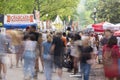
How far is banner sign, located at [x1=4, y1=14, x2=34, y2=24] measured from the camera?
36875mm

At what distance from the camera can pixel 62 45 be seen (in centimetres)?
1285

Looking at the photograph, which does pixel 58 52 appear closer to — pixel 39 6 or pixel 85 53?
pixel 85 53

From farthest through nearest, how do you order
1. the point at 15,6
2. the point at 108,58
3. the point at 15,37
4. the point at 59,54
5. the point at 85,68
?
the point at 15,6, the point at 15,37, the point at 59,54, the point at 85,68, the point at 108,58

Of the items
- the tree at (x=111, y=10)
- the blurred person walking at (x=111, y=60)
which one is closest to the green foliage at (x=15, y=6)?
the tree at (x=111, y=10)

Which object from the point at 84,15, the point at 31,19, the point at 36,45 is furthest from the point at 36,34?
the point at 84,15

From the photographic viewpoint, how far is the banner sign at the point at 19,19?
121ft

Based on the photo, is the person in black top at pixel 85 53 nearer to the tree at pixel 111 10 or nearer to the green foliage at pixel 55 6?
the tree at pixel 111 10

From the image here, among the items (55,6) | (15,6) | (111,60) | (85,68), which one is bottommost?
(85,68)

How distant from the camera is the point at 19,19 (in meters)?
37.5

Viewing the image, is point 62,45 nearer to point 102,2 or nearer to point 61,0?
point 102,2

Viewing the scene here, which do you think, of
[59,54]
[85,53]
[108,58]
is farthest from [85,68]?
A: [108,58]

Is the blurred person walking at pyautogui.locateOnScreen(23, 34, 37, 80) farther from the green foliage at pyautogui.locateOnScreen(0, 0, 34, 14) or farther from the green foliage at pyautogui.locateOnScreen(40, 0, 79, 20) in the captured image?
the green foliage at pyautogui.locateOnScreen(40, 0, 79, 20)

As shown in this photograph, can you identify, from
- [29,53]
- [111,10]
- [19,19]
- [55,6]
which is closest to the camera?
[29,53]

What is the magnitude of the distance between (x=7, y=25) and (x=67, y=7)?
18962 mm
